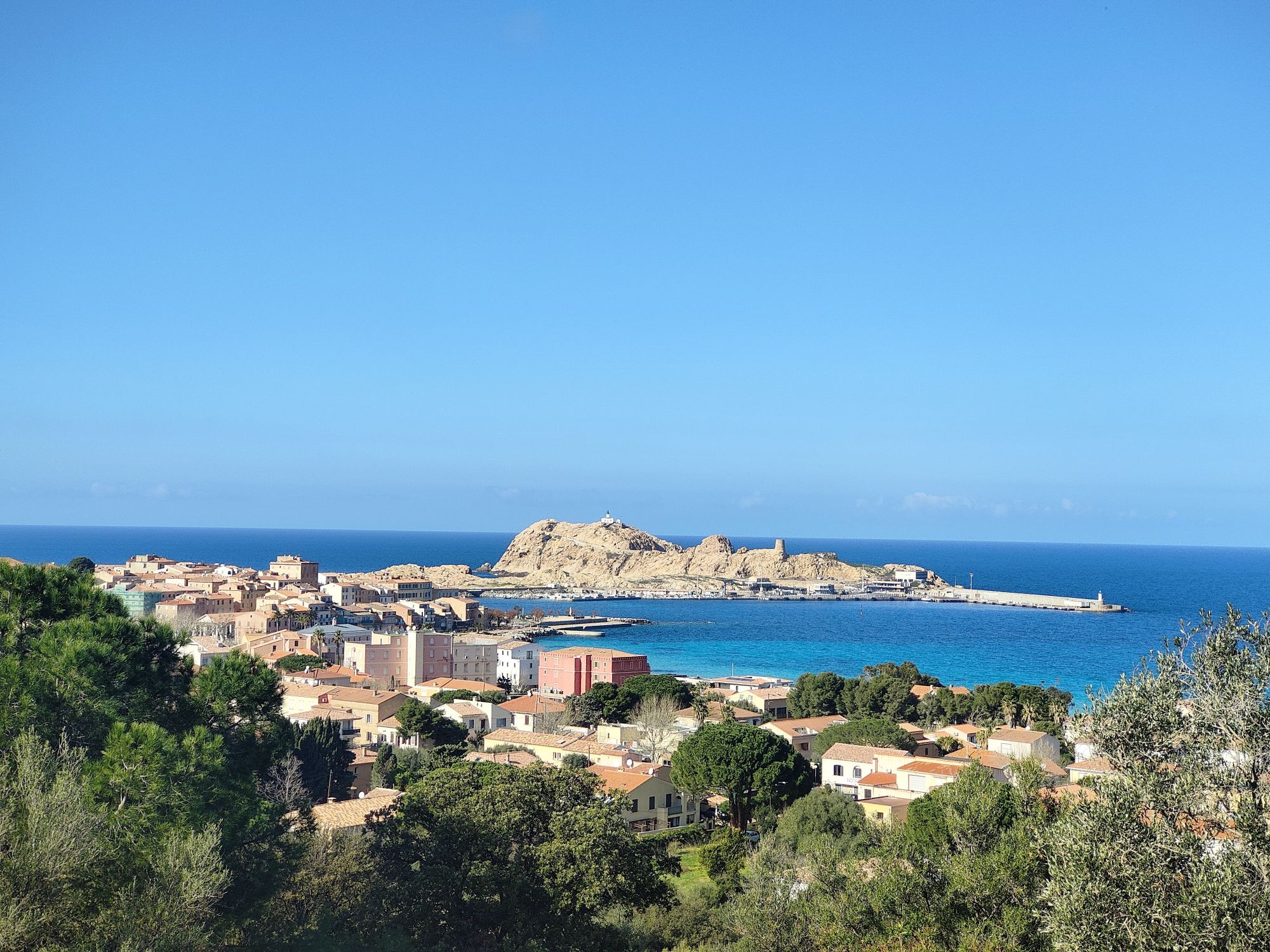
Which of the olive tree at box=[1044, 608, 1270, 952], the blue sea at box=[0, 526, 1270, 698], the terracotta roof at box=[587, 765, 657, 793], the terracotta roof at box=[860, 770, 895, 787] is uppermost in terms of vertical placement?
the olive tree at box=[1044, 608, 1270, 952]

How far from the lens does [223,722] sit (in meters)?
13.2

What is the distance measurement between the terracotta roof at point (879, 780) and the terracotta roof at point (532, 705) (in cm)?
1493

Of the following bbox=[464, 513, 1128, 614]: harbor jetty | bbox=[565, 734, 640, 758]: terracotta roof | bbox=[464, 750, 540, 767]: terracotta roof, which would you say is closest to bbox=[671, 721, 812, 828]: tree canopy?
bbox=[565, 734, 640, 758]: terracotta roof

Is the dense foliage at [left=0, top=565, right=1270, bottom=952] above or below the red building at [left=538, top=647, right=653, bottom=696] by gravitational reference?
above

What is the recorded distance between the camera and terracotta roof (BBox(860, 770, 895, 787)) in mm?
27703

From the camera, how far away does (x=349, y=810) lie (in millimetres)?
21172

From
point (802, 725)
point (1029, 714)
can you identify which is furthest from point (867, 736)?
point (1029, 714)

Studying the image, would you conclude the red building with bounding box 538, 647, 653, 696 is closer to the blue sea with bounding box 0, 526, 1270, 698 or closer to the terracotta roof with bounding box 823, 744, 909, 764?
the blue sea with bounding box 0, 526, 1270, 698

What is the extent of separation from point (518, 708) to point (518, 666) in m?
17.6

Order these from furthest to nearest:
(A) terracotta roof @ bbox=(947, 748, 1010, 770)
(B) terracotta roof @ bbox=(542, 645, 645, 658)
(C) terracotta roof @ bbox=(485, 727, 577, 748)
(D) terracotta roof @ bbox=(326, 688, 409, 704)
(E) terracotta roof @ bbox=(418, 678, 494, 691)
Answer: (B) terracotta roof @ bbox=(542, 645, 645, 658) < (E) terracotta roof @ bbox=(418, 678, 494, 691) < (D) terracotta roof @ bbox=(326, 688, 409, 704) < (C) terracotta roof @ bbox=(485, 727, 577, 748) < (A) terracotta roof @ bbox=(947, 748, 1010, 770)

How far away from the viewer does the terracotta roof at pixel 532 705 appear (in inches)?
1578

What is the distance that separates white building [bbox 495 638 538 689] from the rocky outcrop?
270 feet

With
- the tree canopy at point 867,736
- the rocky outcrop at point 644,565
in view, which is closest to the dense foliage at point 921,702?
the tree canopy at point 867,736

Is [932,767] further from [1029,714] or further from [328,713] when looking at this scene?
[328,713]
